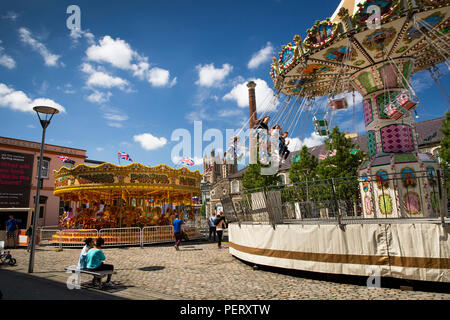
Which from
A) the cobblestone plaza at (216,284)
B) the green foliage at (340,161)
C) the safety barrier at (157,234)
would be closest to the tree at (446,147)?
the green foliage at (340,161)

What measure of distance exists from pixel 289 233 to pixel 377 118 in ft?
22.4

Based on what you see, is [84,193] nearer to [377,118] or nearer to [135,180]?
[135,180]

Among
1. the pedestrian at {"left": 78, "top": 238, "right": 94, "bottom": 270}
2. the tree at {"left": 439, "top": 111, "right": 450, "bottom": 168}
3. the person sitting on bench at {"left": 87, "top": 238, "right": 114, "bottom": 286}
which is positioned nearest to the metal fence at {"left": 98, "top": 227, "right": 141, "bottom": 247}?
the pedestrian at {"left": 78, "top": 238, "right": 94, "bottom": 270}

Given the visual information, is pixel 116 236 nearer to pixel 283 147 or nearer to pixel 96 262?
pixel 96 262

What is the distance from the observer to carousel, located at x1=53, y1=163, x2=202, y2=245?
15445 millimetres

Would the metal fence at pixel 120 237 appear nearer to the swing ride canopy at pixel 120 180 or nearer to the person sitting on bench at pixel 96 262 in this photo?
the swing ride canopy at pixel 120 180

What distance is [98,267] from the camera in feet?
19.9

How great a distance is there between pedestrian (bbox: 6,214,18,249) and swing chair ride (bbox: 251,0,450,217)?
1593 cm

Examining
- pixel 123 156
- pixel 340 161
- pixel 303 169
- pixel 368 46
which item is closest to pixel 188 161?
pixel 123 156

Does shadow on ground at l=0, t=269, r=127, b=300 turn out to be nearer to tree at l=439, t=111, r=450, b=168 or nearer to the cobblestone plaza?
the cobblestone plaza

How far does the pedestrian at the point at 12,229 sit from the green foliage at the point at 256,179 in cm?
2579

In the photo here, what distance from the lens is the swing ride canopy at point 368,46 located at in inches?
319

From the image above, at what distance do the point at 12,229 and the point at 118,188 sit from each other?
598 cm
